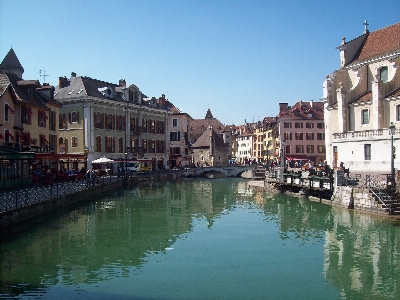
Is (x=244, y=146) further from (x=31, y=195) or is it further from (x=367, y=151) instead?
(x=31, y=195)

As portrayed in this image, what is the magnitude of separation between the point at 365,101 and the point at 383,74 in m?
3.64

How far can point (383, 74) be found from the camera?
4225cm

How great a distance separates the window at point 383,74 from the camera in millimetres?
41763

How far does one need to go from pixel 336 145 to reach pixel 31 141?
98.3ft

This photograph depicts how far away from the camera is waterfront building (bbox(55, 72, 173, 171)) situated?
181 feet

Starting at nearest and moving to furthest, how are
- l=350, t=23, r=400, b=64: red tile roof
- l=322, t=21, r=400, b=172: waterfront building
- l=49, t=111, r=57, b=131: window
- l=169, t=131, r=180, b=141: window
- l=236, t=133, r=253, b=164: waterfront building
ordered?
l=322, t=21, r=400, b=172: waterfront building < l=350, t=23, r=400, b=64: red tile roof < l=49, t=111, r=57, b=131: window < l=169, t=131, r=180, b=141: window < l=236, t=133, r=253, b=164: waterfront building

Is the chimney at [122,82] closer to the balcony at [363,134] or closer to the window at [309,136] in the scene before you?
the window at [309,136]

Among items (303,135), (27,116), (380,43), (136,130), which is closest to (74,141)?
(136,130)

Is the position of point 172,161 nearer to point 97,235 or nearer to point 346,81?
point 346,81

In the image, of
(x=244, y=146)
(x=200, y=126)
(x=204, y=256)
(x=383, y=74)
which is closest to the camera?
(x=204, y=256)

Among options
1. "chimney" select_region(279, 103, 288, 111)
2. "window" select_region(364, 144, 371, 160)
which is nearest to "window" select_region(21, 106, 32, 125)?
"window" select_region(364, 144, 371, 160)

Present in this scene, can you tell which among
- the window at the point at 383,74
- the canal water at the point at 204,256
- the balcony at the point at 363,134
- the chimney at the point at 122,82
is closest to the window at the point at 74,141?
the chimney at the point at 122,82

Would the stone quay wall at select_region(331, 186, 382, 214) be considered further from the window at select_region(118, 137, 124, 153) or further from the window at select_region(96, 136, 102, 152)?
the window at select_region(118, 137, 124, 153)

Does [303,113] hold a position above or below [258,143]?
above
